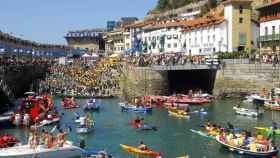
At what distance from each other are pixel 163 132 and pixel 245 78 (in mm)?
28150

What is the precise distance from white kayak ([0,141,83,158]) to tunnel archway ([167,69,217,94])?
45.8 m

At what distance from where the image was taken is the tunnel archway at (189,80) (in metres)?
87.5

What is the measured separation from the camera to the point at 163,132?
54.7 meters

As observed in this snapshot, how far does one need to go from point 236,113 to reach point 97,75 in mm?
40793

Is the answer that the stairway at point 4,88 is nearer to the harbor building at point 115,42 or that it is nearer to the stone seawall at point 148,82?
the stone seawall at point 148,82

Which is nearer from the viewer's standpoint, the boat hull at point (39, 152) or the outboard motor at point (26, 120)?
the boat hull at point (39, 152)

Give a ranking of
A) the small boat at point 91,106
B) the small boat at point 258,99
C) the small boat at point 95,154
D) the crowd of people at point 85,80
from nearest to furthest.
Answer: the small boat at point 95,154, the small boat at point 258,99, the small boat at point 91,106, the crowd of people at point 85,80

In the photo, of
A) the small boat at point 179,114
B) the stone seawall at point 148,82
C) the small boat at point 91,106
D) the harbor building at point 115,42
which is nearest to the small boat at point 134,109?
the small boat at point 91,106

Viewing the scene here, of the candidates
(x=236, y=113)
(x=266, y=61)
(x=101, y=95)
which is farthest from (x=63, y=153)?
(x=101, y=95)

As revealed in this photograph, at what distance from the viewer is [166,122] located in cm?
6131

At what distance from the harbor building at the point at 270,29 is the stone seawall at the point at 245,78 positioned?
24.2 ft

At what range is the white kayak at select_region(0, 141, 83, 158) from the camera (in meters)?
39.8

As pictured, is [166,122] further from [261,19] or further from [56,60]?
[56,60]

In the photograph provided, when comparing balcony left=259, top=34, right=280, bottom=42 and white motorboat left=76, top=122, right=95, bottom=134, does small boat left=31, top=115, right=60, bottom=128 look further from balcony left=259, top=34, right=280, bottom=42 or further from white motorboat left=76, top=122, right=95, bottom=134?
balcony left=259, top=34, right=280, bottom=42
